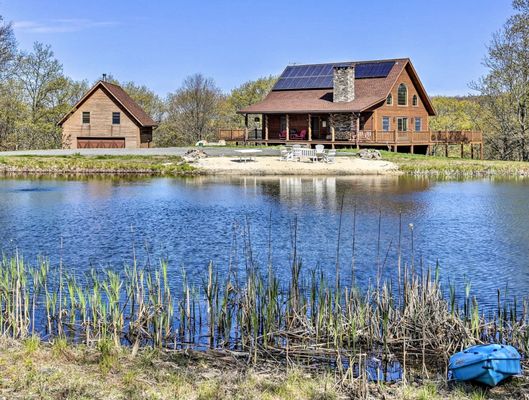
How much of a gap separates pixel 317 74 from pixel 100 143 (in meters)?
20.5

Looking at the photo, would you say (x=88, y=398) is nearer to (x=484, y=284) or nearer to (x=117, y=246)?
(x=484, y=284)

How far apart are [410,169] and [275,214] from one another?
23.0m

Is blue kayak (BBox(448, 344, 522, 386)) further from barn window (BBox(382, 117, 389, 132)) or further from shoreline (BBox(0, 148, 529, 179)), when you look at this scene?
barn window (BBox(382, 117, 389, 132))

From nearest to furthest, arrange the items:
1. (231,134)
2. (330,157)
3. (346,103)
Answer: (330,157)
(346,103)
(231,134)

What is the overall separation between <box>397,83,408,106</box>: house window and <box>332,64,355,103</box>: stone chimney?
401cm

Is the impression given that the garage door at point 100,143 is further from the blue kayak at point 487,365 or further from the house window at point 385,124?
the blue kayak at point 487,365

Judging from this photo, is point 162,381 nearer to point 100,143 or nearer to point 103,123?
point 103,123

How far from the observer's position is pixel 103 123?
64375 millimetres

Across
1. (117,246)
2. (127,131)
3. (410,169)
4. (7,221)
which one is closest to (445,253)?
(117,246)

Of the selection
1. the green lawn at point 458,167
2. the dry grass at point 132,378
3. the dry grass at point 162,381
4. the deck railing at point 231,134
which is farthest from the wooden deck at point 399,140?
the dry grass at point 132,378

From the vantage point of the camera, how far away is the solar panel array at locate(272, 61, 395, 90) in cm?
6097

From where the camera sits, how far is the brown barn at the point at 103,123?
64000 millimetres

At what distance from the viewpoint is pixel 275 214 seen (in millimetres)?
28516

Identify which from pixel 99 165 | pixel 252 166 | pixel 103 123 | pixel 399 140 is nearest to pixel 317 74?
pixel 399 140
